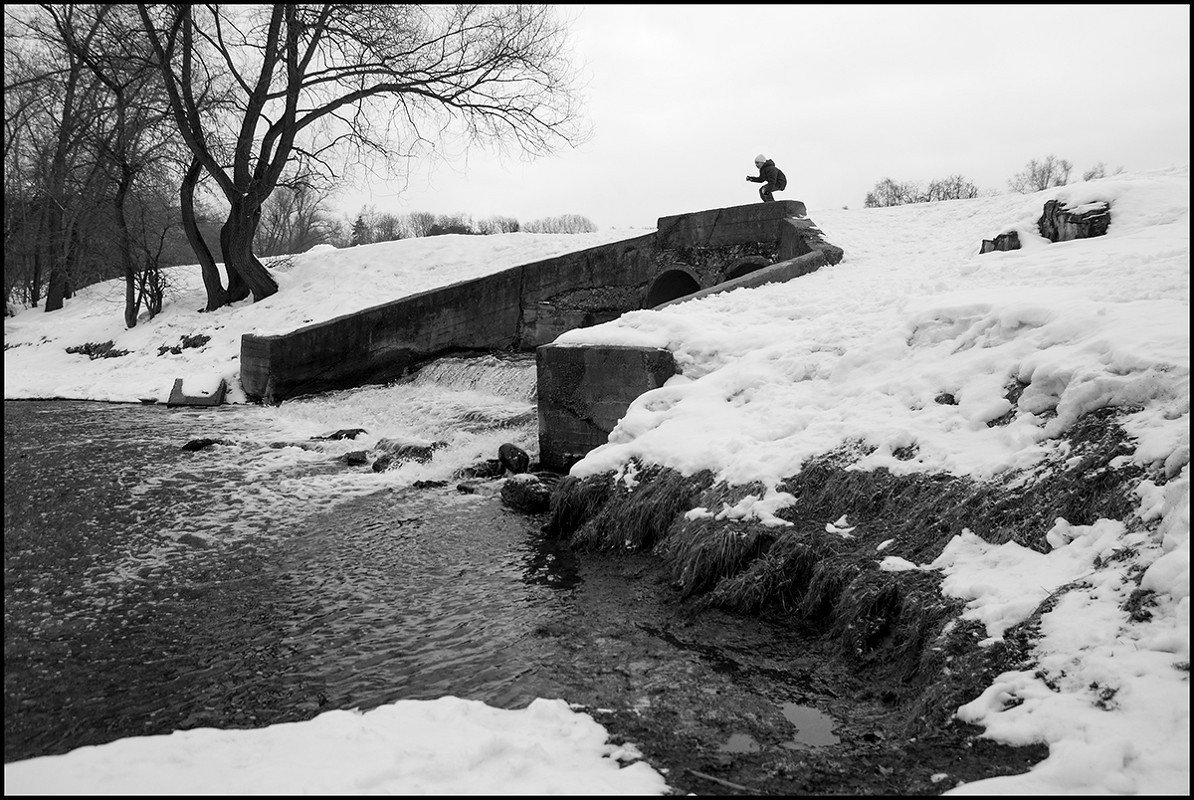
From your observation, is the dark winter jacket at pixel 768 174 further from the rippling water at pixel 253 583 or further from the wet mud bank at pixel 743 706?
the wet mud bank at pixel 743 706

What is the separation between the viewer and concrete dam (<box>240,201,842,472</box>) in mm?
14516

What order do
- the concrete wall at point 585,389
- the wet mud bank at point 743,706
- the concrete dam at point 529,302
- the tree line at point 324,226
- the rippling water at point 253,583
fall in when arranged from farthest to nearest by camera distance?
the tree line at point 324,226 → the concrete dam at point 529,302 → the concrete wall at point 585,389 → the rippling water at point 253,583 → the wet mud bank at point 743,706

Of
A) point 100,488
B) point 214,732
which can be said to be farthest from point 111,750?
point 100,488

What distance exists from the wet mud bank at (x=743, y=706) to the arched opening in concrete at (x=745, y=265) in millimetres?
9863

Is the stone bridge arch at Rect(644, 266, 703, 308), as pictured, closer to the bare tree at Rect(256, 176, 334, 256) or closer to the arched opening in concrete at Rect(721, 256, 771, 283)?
the arched opening in concrete at Rect(721, 256, 771, 283)

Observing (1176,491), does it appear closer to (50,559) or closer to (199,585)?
(199,585)

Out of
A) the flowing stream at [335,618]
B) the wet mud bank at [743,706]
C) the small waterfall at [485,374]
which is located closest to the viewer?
the wet mud bank at [743,706]

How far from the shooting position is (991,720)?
3475 mm

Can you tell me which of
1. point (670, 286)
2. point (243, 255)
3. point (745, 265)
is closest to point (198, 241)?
point (243, 255)

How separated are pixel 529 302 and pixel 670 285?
2.73 m

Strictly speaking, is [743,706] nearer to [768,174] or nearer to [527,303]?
[527,303]

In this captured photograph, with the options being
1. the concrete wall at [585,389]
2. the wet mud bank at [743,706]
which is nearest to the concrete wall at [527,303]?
the concrete wall at [585,389]

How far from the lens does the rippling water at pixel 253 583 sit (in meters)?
4.28

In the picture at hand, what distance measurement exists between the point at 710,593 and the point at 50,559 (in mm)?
5052
